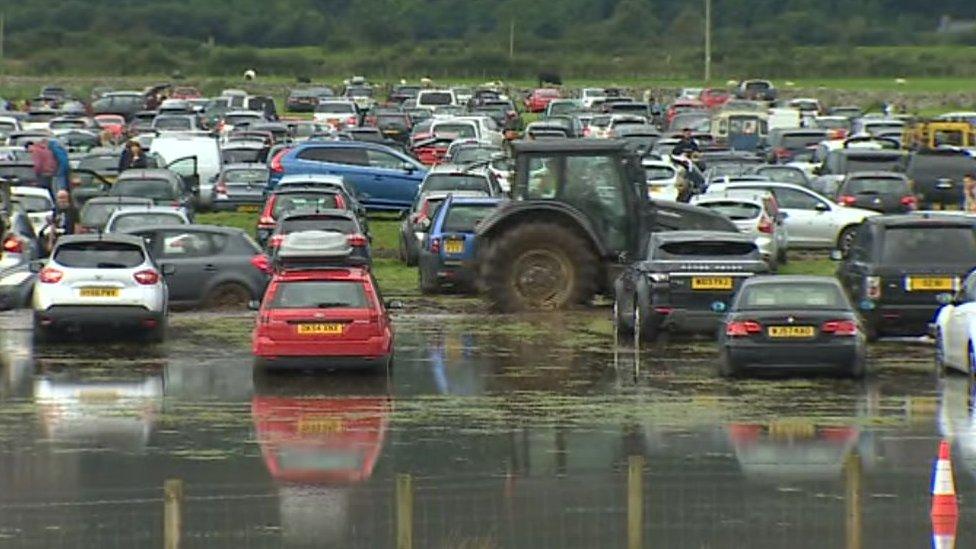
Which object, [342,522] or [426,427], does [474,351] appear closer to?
[426,427]

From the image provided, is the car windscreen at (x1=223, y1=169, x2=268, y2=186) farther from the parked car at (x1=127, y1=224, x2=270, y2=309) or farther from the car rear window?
the car rear window

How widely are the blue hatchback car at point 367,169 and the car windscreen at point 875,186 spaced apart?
30.7ft

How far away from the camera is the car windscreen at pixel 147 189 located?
46.7 metres

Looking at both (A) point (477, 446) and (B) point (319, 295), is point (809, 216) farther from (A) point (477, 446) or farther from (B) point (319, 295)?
(A) point (477, 446)

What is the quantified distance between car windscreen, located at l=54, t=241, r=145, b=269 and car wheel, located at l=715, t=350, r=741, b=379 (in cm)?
811

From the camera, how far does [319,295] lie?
27109 millimetres

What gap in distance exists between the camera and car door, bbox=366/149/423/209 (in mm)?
51281

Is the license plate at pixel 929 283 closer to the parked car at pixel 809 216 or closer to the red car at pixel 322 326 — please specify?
the red car at pixel 322 326

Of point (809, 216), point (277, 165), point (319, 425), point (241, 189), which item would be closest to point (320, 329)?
point (319, 425)

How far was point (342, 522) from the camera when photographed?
56.3ft

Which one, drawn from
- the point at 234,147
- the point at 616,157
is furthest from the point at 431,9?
the point at 616,157

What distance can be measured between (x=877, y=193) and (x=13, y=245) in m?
19.8

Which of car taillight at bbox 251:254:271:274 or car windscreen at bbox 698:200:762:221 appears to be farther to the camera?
car windscreen at bbox 698:200:762:221

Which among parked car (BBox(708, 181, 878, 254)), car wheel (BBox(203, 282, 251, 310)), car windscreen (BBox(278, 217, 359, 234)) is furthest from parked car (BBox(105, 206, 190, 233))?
parked car (BBox(708, 181, 878, 254))
